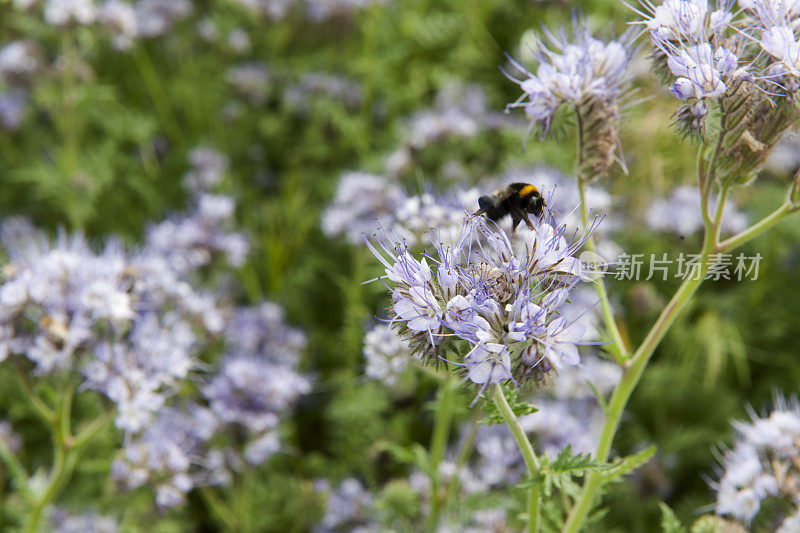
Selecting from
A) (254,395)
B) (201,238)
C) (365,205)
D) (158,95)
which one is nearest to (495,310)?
(254,395)

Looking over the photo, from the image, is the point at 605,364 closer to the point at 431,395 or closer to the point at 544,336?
the point at 431,395

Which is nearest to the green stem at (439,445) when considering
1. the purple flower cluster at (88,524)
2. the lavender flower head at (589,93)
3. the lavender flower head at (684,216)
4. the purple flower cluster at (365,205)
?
the purple flower cluster at (365,205)

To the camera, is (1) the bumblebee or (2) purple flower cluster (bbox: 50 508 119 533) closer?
(1) the bumblebee

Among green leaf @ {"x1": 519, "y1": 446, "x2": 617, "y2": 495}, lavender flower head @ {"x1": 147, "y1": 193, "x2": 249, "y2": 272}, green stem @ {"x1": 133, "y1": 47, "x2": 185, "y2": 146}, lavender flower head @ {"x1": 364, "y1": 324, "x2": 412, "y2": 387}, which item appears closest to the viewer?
green leaf @ {"x1": 519, "y1": 446, "x2": 617, "y2": 495}

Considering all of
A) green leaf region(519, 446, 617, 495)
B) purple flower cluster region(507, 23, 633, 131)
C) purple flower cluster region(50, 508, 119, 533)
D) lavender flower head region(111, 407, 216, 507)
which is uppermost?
purple flower cluster region(507, 23, 633, 131)

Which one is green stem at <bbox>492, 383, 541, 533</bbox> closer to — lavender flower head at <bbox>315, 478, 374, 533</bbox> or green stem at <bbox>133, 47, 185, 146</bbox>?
lavender flower head at <bbox>315, 478, 374, 533</bbox>

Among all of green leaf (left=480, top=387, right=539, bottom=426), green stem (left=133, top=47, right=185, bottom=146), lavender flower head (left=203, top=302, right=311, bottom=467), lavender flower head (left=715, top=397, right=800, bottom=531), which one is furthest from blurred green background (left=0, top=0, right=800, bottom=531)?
green leaf (left=480, top=387, right=539, bottom=426)
